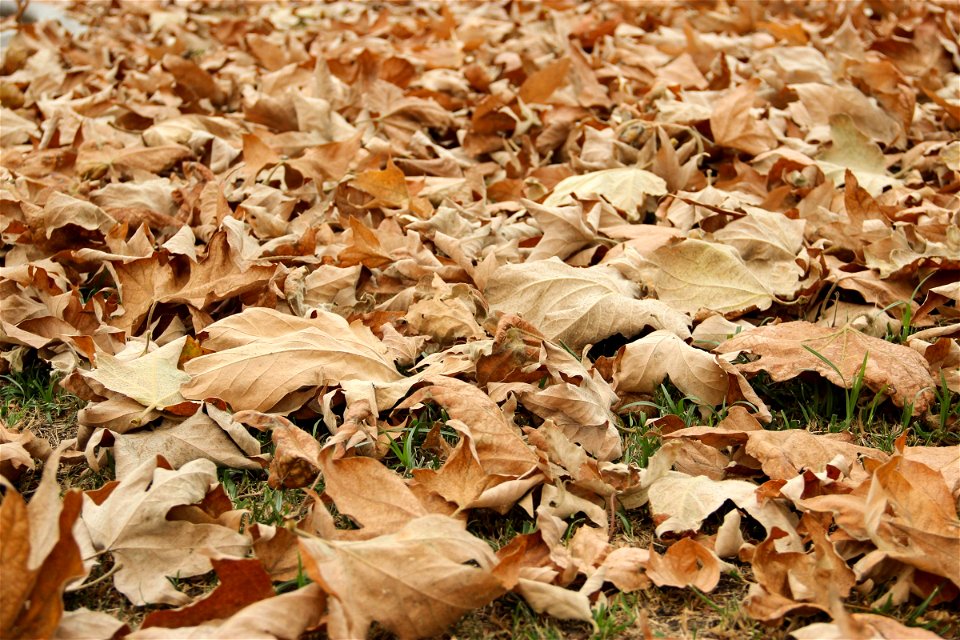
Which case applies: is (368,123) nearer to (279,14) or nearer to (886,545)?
(886,545)

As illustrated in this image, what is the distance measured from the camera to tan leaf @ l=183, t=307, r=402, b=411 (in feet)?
5.68

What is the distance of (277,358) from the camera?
177 centimetres

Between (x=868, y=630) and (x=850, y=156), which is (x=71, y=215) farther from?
(x=850, y=156)

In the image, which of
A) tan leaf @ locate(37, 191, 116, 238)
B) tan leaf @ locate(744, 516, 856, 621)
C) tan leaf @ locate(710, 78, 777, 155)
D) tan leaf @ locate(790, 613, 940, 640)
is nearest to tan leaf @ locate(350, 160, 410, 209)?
tan leaf @ locate(37, 191, 116, 238)

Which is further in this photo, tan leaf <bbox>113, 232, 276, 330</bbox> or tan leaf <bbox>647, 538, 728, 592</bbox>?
tan leaf <bbox>113, 232, 276, 330</bbox>

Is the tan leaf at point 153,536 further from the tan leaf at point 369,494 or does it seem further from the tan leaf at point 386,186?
the tan leaf at point 386,186

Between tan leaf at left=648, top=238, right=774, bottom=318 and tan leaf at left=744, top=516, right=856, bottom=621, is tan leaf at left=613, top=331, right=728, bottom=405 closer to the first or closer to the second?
tan leaf at left=648, top=238, right=774, bottom=318

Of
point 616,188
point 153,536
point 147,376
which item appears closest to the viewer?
point 153,536

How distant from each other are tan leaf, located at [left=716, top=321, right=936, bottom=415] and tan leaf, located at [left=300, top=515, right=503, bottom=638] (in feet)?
2.70

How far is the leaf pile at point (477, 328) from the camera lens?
1.34 meters

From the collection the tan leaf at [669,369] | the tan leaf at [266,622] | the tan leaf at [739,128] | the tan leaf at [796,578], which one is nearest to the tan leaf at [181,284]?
the tan leaf at [669,369]

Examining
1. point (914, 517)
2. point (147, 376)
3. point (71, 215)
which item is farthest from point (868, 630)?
point (71, 215)

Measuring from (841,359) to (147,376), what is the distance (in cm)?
139

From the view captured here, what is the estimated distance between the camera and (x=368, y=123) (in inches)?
121
